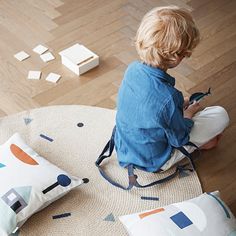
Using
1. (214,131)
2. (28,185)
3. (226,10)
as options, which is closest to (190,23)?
(214,131)

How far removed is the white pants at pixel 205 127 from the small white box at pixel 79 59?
582mm

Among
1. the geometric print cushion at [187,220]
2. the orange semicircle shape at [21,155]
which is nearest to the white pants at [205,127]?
the geometric print cushion at [187,220]

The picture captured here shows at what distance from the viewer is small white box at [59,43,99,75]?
2.30 meters

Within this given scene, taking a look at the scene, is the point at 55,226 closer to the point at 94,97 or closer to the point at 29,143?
the point at 29,143

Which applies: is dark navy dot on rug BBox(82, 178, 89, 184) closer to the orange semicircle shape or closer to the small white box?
the orange semicircle shape

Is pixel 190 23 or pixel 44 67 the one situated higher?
pixel 190 23

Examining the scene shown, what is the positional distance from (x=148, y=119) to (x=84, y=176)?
1.20ft

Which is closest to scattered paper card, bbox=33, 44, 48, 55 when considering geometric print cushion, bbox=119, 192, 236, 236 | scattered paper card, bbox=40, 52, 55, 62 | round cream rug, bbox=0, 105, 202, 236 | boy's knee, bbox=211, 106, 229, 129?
scattered paper card, bbox=40, 52, 55, 62

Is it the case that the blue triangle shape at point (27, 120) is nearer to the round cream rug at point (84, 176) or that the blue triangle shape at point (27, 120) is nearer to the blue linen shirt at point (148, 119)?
the round cream rug at point (84, 176)

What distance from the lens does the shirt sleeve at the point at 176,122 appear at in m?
1.70

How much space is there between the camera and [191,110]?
2.06 meters

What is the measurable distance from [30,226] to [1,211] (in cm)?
14

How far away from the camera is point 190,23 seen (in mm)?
1666

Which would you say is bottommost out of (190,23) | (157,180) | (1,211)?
(157,180)
